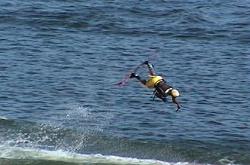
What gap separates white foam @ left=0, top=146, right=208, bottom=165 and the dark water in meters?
0.06

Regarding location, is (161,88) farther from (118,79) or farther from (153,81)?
(118,79)

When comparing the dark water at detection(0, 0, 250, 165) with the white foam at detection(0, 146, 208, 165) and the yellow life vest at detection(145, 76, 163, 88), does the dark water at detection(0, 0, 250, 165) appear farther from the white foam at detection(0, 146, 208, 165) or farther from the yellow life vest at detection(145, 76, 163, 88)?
the yellow life vest at detection(145, 76, 163, 88)

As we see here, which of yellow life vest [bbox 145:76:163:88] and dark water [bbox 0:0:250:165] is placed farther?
dark water [bbox 0:0:250:165]

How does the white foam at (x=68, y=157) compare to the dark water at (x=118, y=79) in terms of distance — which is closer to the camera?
the white foam at (x=68, y=157)

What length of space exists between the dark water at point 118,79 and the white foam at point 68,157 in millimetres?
55

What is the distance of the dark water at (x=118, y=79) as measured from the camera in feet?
158

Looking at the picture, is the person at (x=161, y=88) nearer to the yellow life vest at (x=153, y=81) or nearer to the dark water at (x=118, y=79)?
the yellow life vest at (x=153, y=81)

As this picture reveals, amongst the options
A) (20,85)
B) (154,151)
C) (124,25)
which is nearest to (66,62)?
(20,85)

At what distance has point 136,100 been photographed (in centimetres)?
5481

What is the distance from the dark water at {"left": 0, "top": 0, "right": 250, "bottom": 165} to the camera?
48062 mm

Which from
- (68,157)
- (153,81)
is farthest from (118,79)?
(153,81)

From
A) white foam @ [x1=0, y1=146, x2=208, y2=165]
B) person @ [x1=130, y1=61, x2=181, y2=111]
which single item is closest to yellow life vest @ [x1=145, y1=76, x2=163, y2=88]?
person @ [x1=130, y1=61, x2=181, y2=111]

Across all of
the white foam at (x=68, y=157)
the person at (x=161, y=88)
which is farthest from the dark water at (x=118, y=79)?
the person at (x=161, y=88)

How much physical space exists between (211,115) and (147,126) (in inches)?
156
